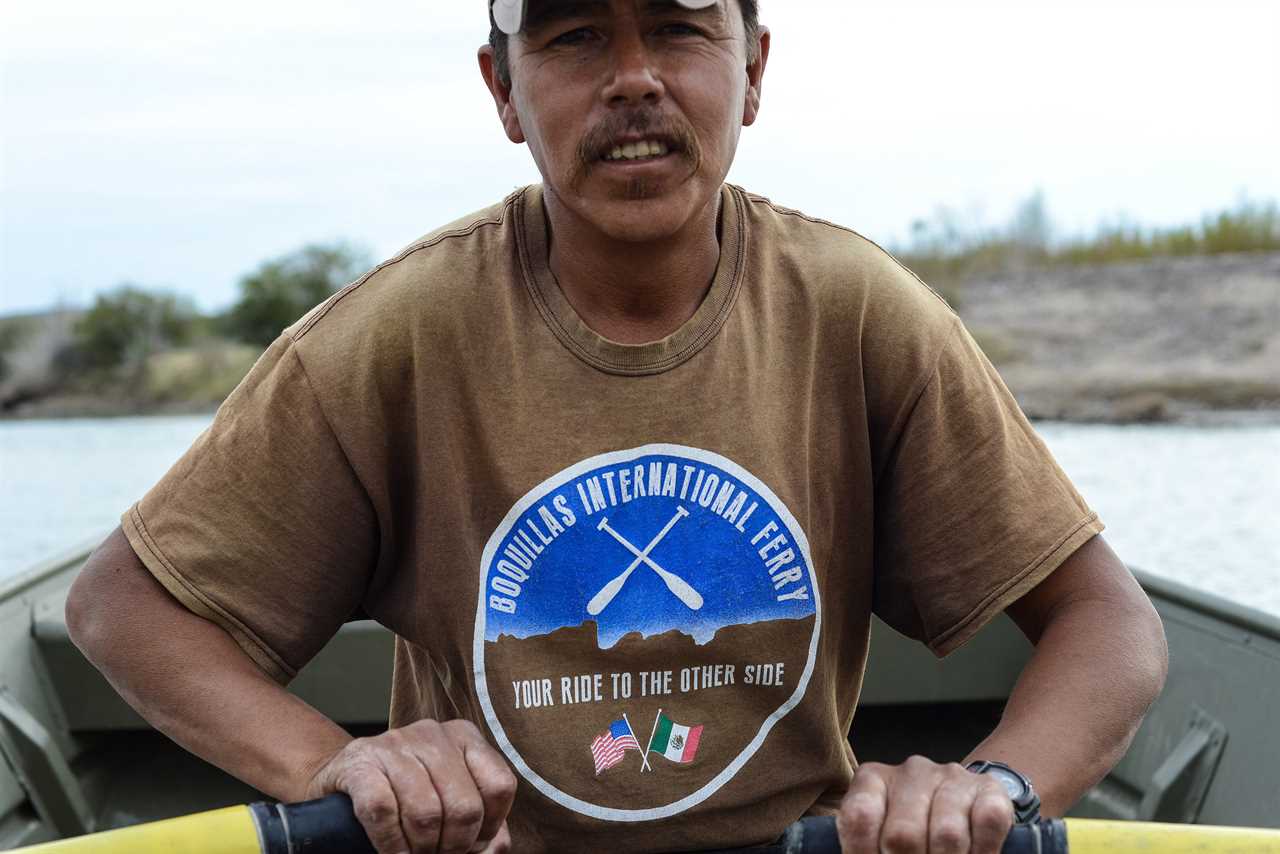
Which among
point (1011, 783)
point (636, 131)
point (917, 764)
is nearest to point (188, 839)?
point (917, 764)

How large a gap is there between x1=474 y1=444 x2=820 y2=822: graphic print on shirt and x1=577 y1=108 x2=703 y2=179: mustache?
0.36 m

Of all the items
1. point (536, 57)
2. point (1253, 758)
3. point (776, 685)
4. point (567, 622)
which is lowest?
point (1253, 758)

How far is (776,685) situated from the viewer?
1853 millimetres

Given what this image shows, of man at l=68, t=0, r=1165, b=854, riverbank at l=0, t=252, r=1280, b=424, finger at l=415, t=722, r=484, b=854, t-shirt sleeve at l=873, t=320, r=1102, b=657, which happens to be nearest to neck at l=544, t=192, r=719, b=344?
man at l=68, t=0, r=1165, b=854

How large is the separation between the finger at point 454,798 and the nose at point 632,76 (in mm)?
784

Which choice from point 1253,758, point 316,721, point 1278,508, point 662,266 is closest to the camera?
point 316,721

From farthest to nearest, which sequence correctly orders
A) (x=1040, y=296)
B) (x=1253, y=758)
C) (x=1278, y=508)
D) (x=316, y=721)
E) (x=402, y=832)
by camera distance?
(x=1040, y=296), (x=1278, y=508), (x=1253, y=758), (x=316, y=721), (x=402, y=832)

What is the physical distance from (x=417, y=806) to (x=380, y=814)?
0.04 meters

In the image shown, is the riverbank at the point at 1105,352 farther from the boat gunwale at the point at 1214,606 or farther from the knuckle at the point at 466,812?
the knuckle at the point at 466,812

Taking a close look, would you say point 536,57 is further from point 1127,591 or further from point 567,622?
point 1127,591

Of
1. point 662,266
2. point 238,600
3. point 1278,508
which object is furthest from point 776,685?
point 1278,508

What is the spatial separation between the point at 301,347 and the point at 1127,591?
1.08 meters

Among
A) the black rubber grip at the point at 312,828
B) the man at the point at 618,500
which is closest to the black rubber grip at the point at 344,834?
the black rubber grip at the point at 312,828

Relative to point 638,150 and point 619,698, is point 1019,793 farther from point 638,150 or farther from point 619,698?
point 638,150
